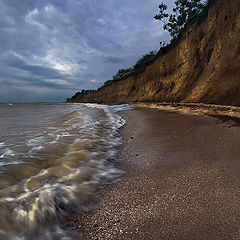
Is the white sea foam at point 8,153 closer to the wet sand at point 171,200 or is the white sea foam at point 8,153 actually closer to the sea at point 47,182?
the sea at point 47,182

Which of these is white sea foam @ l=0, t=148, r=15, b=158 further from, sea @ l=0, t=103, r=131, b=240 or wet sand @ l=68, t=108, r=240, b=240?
wet sand @ l=68, t=108, r=240, b=240

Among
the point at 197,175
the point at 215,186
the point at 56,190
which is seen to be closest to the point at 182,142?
the point at 197,175

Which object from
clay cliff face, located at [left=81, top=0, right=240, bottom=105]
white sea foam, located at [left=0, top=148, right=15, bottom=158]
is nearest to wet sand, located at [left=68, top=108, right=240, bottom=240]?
white sea foam, located at [left=0, top=148, right=15, bottom=158]

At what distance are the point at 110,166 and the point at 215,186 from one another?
143cm

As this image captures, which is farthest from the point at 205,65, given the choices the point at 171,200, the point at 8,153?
the point at 8,153

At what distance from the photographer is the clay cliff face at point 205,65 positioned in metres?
8.08

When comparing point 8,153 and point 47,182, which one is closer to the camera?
point 47,182

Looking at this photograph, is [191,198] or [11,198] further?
[11,198]

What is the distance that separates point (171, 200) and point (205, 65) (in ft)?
41.2

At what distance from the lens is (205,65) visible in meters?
Answer: 11.5

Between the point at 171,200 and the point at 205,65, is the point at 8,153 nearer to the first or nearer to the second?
the point at 171,200

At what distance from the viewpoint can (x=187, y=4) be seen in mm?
21625

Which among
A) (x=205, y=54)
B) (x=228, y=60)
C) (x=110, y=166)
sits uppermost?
(x=205, y=54)

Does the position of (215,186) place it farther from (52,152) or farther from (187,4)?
(187,4)
